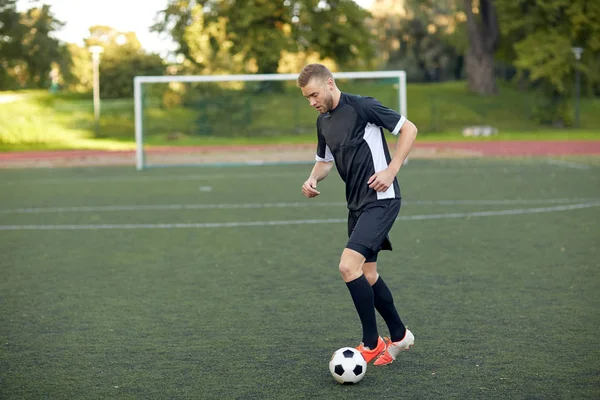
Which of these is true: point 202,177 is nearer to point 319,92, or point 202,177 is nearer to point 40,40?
point 319,92

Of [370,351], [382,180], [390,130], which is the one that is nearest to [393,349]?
[370,351]

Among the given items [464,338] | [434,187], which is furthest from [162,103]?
[464,338]

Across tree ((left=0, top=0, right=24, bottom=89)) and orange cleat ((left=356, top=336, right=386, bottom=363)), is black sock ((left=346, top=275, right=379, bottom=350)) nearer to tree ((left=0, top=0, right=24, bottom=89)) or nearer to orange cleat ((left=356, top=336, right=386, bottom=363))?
orange cleat ((left=356, top=336, right=386, bottom=363))

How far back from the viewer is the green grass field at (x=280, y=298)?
4.92 metres

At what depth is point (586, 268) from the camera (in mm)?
8180

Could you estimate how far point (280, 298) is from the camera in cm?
712

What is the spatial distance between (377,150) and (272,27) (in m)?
37.0

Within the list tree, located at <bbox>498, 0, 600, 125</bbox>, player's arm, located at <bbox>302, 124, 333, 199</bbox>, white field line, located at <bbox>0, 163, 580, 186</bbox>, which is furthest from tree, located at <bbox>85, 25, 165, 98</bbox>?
player's arm, located at <bbox>302, 124, 333, 199</bbox>

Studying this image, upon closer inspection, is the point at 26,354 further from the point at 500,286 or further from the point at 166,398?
the point at 500,286

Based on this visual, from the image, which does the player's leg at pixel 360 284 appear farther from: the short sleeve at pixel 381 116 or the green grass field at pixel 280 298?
the short sleeve at pixel 381 116

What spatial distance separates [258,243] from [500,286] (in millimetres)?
3361

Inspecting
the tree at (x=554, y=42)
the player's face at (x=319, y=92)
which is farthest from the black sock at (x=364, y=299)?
the tree at (x=554, y=42)

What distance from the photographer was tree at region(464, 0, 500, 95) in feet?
145

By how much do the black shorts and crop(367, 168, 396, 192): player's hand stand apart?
13 cm
